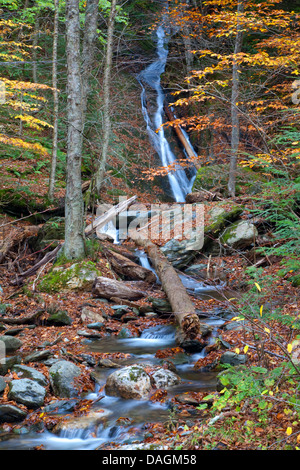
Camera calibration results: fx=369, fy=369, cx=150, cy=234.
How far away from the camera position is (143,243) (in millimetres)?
11609

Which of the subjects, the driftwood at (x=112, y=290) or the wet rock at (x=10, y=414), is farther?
the driftwood at (x=112, y=290)

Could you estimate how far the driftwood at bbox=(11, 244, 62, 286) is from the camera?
867 centimetres

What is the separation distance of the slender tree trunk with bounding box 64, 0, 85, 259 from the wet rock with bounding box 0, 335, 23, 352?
2979mm

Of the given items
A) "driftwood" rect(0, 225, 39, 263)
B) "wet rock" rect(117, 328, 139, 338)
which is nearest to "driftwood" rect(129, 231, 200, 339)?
"wet rock" rect(117, 328, 139, 338)

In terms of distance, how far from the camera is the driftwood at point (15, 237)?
9.58 meters

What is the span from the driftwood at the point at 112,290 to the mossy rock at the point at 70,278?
257 mm

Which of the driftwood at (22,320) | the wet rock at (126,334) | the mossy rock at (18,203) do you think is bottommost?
the wet rock at (126,334)

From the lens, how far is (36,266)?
905cm

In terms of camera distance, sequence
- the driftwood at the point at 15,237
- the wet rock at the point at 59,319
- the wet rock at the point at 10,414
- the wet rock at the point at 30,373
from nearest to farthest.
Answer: the wet rock at the point at 10,414
the wet rock at the point at 30,373
the wet rock at the point at 59,319
the driftwood at the point at 15,237

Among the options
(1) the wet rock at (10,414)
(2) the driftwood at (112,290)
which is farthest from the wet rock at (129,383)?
(2) the driftwood at (112,290)

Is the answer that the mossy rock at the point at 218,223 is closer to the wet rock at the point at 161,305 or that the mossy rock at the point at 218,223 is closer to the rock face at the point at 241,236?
the rock face at the point at 241,236
